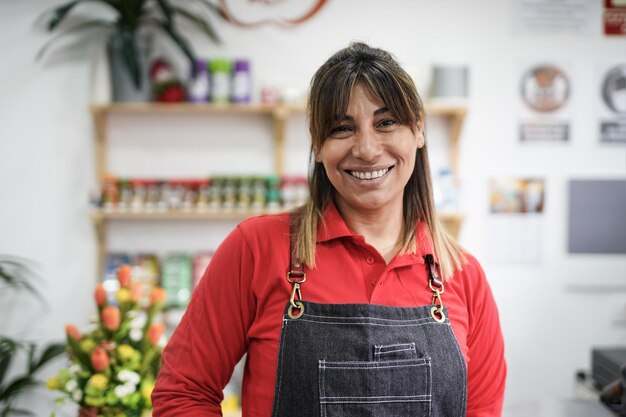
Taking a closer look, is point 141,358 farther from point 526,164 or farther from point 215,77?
point 526,164

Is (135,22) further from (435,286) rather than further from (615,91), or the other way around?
(615,91)

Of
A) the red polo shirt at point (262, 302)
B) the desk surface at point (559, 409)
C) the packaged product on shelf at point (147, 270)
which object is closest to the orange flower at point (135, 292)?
the red polo shirt at point (262, 302)

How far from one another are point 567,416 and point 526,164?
187 cm

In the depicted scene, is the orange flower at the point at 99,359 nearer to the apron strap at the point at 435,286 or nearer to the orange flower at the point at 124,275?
the orange flower at the point at 124,275

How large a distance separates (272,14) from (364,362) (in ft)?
7.87

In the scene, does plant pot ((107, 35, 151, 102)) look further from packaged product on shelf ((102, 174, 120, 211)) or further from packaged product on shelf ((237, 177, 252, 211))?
packaged product on shelf ((237, 177, 252, 211))

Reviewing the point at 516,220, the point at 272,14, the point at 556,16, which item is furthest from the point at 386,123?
the point at 556,16

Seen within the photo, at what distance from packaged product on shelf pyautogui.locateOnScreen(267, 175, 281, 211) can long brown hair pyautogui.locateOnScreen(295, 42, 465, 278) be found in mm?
1640

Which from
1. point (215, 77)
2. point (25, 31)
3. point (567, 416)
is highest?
point (25, 31)

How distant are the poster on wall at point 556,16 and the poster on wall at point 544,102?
0.20m

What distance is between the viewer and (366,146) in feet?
3.93

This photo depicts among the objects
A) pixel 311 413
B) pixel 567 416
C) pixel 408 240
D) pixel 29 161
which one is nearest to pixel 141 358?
pixel 311 413

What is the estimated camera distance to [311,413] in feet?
3.73

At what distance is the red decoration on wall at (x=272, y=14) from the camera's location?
3.15 metres
